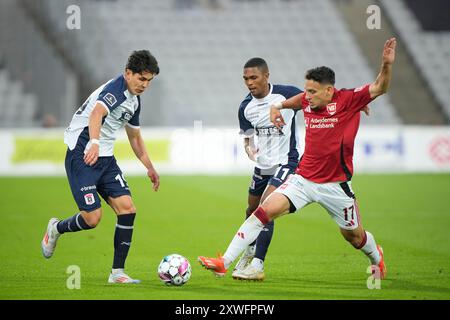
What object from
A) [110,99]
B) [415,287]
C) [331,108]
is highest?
[110,99]

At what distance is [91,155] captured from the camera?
317 inches

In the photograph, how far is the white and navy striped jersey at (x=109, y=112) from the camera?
837cm

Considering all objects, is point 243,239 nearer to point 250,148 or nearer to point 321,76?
point 321,76

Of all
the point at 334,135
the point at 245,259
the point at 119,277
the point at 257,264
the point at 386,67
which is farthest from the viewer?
the point at 245,259

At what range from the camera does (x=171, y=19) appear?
32406mm

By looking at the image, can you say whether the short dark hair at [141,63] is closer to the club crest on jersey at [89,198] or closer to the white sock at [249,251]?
the club crest on jersey at [89,198]

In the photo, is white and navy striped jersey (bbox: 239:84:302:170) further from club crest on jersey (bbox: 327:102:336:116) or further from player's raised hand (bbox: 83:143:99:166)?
player's raised hand (bbox: 83:143:99:166)

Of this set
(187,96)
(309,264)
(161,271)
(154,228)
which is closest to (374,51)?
(187,96)

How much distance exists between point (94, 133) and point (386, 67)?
2844 millimetres

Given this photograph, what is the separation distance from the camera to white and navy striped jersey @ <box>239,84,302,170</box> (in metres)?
9.46

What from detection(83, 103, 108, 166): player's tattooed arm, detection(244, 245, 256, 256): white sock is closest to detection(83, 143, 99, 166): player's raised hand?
detection(83, 103, 108, 166): player's tattooed arm

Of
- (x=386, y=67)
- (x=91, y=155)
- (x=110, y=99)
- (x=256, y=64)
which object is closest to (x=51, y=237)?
(x=91, y=155)

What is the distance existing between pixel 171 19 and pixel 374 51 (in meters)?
8.04
